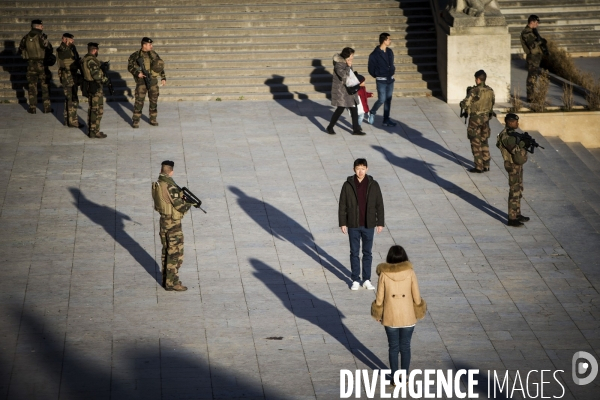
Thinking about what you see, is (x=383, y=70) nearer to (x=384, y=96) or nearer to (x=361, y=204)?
(x=384, y=96)

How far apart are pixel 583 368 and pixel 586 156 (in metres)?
9.35

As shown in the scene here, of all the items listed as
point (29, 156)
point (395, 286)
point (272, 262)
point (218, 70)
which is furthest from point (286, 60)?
point (395, 286)

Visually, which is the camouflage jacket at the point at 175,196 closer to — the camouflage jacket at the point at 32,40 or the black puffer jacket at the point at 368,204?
the black puffer jacket at the point at 368,204

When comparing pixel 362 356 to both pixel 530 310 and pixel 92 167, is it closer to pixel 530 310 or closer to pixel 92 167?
pixel 530 310

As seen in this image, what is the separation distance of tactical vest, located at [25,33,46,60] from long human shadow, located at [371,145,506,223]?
21.6ft

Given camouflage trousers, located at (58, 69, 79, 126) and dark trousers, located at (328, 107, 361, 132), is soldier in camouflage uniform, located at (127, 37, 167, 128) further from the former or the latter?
dark trousers, located at (328, 107, 361, 132)

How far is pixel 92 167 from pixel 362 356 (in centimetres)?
758

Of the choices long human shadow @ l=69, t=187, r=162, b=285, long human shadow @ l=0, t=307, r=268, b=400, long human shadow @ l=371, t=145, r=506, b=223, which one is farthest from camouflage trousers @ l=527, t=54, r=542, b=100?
long human shadow @ l=0, t=307, r=268, b=400

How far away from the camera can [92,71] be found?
17.9 m

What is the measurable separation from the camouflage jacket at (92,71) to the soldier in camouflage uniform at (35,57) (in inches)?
82.7

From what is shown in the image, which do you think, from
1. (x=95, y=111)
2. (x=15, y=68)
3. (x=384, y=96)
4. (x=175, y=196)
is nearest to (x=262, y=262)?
(x=175, y=196)

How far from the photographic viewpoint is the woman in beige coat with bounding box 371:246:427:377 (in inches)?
386

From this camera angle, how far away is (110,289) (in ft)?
41.6

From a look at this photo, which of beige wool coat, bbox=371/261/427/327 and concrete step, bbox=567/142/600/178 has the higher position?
beige wool coat, bbox=371/261/427/327
